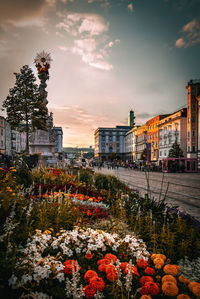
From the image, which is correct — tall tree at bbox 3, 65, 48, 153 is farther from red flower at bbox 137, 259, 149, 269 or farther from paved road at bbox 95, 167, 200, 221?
red flower at bbox 137, 259, 149, 269

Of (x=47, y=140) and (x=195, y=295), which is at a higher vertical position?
(x=47, y=140)


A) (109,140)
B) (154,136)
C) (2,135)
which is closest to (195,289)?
(2,135)

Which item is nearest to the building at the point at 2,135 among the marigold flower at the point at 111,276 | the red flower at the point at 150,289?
the marigold flower at the point at 111,276

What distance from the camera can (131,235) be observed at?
336 cm

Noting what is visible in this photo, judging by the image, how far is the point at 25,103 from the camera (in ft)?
77.1

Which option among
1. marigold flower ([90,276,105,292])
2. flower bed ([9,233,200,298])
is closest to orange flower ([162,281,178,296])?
flower bed ([9,233,200,298])

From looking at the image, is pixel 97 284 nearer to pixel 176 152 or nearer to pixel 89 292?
pixel 89 292

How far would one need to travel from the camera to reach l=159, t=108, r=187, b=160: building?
5091 cm

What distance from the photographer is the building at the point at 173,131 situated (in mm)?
50906

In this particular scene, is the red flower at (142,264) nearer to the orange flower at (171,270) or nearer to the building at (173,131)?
the orange flower at (171,270)

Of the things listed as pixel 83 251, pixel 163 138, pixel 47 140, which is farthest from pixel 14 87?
pixel 163 138

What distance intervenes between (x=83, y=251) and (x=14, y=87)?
25841 millimetres

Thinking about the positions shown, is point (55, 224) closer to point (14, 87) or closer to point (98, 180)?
point (98, 180)

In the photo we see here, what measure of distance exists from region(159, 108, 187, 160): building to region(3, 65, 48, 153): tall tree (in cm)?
4020
